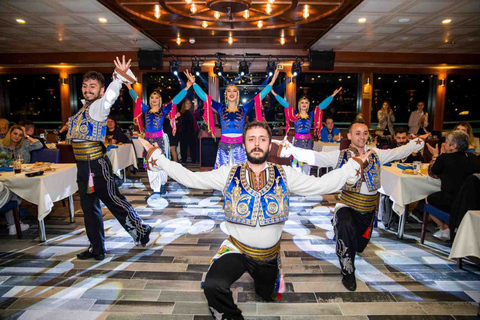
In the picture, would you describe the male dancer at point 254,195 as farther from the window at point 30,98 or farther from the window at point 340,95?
the window at point 30,98

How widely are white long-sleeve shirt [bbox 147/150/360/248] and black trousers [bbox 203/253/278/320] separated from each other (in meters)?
0.13

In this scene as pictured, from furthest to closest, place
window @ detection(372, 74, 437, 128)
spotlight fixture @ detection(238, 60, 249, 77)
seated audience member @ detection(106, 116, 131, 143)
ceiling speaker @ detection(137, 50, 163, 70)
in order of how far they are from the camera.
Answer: window @ detection(372, 74, 437, 128) < ceiling speaker @ detection(137, 50, 163, 70) < spotlight fixture @ detection(238, 60, 249, 77) < seated audience member @ detection(106, 116, 131, 143)

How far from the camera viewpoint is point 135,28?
6.48 metres

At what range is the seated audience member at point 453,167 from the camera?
2.92 meters

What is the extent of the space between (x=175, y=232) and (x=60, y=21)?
5.03 metres

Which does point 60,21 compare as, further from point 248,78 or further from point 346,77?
point 346,77

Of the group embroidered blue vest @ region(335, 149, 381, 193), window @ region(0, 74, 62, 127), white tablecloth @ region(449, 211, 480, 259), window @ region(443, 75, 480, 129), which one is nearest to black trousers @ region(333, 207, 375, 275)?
embroidered blue vest @ region(335, 149, 381, 193)

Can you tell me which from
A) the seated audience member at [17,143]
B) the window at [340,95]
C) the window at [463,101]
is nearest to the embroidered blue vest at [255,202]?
the seated audience member at [17,143]

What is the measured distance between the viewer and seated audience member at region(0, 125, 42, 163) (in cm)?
402

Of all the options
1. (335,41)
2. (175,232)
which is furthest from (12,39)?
(335,41)

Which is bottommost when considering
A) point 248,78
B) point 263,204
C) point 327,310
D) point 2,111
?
point 327,310

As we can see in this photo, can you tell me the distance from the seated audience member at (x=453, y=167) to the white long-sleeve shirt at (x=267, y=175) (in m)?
1.61

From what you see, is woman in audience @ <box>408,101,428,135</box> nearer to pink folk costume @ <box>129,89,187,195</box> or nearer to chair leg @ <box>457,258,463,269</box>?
chair leg @ <box>457,258,463,269</box>

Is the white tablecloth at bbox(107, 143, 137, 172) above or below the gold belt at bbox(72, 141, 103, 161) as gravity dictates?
below
